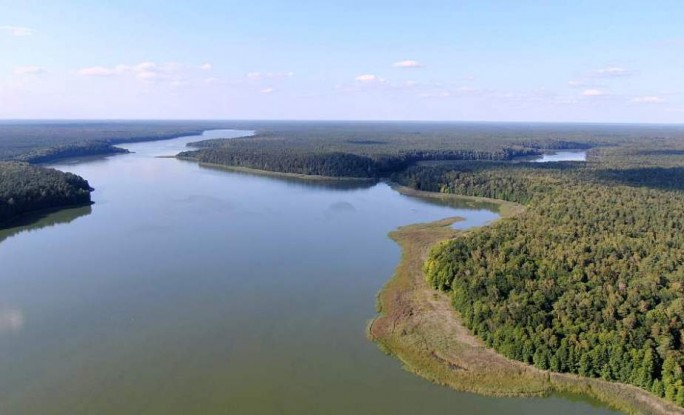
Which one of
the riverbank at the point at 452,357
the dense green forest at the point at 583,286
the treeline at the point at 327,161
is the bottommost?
the riverbank at the point at 452,357

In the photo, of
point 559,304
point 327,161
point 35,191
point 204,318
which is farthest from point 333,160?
point 559,304

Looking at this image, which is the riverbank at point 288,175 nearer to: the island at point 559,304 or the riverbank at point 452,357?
the island at point 559,304

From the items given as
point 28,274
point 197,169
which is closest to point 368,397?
point 28,274

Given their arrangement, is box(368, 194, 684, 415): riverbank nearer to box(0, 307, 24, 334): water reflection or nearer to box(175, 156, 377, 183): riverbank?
box(0, 307, 24, 334): water reflection

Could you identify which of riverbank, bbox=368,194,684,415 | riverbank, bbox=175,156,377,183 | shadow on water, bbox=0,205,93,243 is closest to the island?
riverbank, bbox=368,194,684,415

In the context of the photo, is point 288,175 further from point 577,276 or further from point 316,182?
point 577,276

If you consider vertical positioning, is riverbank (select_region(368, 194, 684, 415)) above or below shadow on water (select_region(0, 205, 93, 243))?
below

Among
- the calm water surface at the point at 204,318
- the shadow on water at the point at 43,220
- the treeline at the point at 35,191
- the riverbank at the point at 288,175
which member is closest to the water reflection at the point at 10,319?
the calm water surface at the point at 204,318
